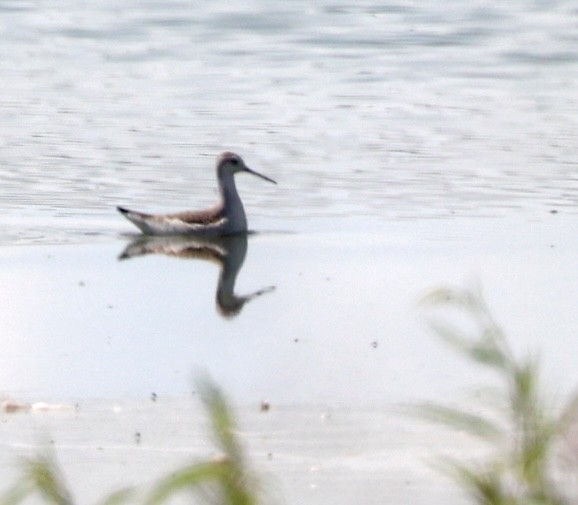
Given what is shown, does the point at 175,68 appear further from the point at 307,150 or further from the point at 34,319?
the point at 34,319

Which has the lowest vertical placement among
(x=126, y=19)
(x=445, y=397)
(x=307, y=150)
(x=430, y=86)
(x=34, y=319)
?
(x=126, y=19)

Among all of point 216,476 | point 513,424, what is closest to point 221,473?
point 216,476

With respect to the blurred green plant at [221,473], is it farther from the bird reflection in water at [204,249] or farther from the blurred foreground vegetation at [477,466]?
the bird reflection in water at [204,249]

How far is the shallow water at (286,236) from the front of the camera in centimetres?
719

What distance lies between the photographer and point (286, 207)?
1305 cm

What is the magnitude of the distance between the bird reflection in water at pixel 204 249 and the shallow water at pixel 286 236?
1.8 inches

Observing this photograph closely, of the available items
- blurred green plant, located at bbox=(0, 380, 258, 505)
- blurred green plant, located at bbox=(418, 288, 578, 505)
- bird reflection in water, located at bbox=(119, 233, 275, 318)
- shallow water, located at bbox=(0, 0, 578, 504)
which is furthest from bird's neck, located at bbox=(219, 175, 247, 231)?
blurred green plant, located at bbox=(0, 380, 258, 505)

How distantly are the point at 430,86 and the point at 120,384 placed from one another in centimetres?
1199

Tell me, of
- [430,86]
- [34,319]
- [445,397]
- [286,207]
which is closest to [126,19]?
[430,86]

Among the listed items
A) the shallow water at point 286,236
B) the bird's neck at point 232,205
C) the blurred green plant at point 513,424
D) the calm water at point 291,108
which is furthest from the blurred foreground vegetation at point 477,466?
→ the bird's neck at point 232,205

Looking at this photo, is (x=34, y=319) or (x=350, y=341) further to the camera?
(x=34, y=319)

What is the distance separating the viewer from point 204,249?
40.3 feet

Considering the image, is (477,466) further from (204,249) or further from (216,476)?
(204,249)

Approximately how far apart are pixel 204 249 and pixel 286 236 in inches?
26.1
